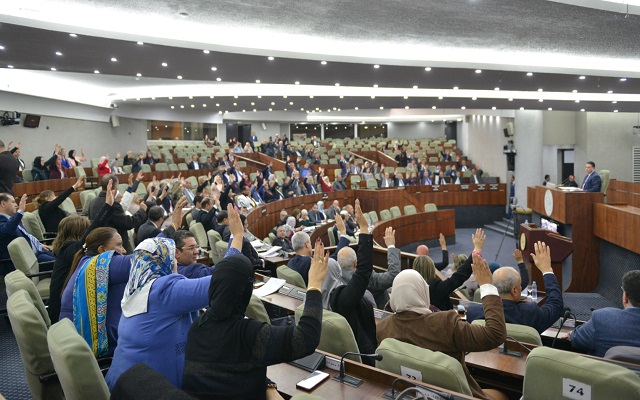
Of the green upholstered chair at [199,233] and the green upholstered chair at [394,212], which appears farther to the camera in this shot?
the green upholstered chair at [394,212]

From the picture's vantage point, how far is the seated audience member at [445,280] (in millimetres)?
3701

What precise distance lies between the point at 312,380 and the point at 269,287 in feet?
6.34

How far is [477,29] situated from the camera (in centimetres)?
743

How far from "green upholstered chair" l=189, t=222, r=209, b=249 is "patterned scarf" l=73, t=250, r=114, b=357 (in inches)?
147

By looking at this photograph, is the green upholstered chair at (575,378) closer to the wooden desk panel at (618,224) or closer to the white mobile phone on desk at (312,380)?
the white mobile phone on desk at (312,380)

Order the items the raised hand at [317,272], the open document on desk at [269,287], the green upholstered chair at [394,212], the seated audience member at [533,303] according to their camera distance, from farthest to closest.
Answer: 1. the green upholstered chair at [394,212]
2. the open document on desk at [269,287]
3. the seated audience member at [533,303]
4. the raised hand at [317,272]

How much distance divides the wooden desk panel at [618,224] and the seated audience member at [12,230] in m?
7.32

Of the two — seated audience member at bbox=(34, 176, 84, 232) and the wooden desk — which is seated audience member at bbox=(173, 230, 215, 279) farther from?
seated audience member at bbox=(34, 176, 84, 232)

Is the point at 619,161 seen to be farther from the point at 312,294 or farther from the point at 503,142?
the point at 312,294

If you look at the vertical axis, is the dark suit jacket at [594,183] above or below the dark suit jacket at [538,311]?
above

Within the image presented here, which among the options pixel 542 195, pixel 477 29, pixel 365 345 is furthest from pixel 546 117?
pixel 365 345

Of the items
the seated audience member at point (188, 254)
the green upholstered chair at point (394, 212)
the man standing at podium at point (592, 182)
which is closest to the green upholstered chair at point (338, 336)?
the seated audience member at point (188, 254)

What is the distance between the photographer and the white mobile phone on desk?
230cm

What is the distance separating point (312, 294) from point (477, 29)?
663cm
